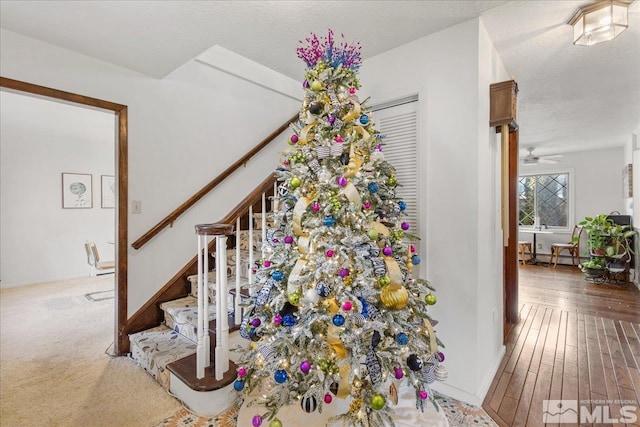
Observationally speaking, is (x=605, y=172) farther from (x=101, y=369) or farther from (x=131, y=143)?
(x=101, y=369)

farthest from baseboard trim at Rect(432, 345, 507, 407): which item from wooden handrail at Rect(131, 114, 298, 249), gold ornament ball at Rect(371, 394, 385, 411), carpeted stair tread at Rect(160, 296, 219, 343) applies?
wooden handrail at Rect(131, 114, 298, 249)

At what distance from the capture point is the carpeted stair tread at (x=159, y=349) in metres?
2.07

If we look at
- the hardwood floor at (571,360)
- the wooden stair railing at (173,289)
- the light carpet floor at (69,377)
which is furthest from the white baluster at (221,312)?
the hardwood floor at (571,360)

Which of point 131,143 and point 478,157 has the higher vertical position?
point 131,143

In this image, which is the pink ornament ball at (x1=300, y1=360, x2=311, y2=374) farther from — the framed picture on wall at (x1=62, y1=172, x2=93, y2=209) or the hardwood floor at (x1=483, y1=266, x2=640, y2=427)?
the framed picture on wall at (x1=62, y1=172, x2=93, y2=209)

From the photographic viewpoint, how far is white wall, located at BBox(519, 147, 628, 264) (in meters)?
6.02

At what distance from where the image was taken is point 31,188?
4867 millimetres

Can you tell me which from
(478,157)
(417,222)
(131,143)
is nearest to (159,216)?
(131,143)

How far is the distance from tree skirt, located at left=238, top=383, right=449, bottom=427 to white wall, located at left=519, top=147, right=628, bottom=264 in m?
6.64

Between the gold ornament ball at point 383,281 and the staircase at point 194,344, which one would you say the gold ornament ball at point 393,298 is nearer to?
the gold ornament ball at point 383,281

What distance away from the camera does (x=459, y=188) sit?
77.9 inches

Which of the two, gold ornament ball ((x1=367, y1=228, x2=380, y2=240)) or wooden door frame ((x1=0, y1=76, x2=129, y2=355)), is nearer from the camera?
gold ornament ball ((x1=367, y1=228, x2=380, y2=240))

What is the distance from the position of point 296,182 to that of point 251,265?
34.6 inches

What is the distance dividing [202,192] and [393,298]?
231cm
